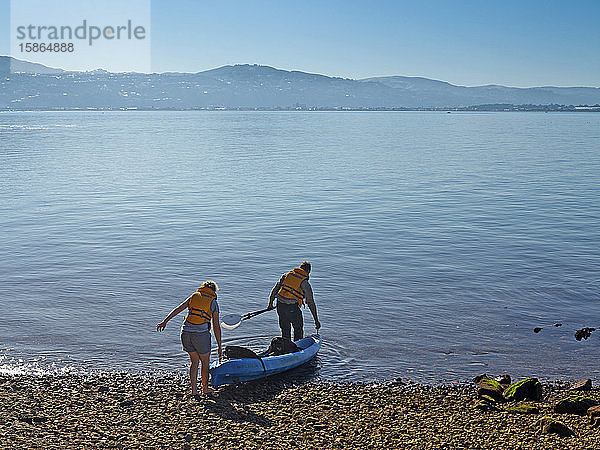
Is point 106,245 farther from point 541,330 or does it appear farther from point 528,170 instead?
point 528,170

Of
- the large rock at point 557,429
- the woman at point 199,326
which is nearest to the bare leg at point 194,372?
the woman at point 199,326

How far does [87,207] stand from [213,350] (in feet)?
92.4

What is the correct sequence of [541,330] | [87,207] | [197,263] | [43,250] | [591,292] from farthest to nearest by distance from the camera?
[87,207], [43,250], [197,263], [591,292], [541,330]

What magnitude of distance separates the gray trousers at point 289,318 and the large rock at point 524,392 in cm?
508

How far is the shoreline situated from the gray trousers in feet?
5.68

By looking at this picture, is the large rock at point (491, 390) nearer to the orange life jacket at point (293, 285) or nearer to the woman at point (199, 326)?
the orange life jacket at point (293, 285)

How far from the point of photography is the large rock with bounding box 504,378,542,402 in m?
13.1

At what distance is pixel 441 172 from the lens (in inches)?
2534

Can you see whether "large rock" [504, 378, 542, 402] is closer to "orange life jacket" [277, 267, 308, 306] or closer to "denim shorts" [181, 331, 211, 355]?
"orange life jacket" [277, 267, 308, 306]

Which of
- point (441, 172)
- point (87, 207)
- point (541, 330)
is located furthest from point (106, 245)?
point (441, 172)

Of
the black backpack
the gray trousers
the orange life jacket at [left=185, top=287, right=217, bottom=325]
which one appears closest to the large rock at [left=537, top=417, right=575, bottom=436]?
the black backpack

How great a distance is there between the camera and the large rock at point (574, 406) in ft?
40.3

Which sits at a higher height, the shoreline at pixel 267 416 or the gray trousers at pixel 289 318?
the gray trousers at pixel 289 318

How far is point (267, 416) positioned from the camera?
1243 centimetres
